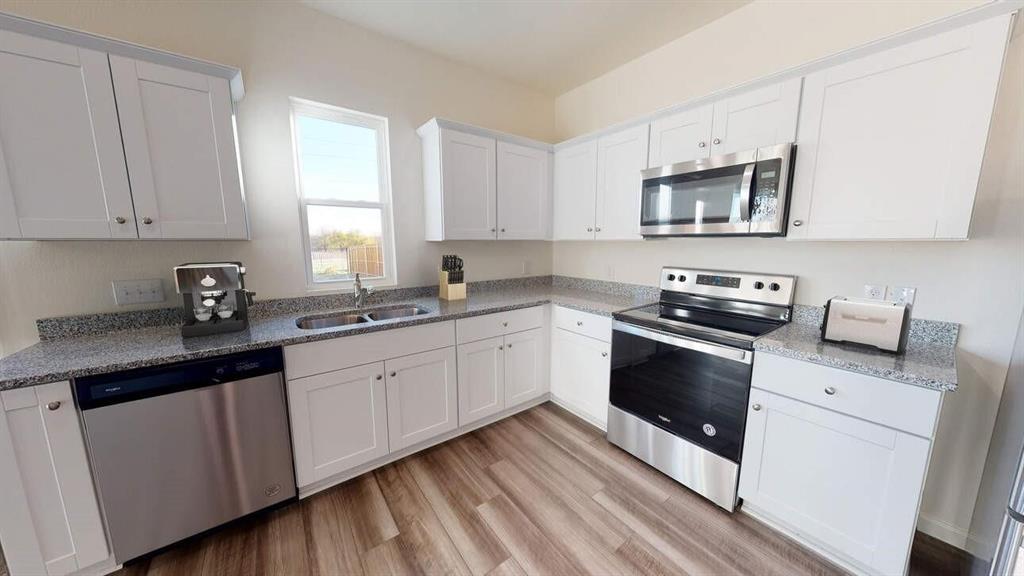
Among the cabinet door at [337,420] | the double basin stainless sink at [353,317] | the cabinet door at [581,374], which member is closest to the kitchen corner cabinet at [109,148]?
the double basin stainless sink at [353,317]

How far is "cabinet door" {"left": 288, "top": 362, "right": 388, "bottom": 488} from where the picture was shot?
1.70 m

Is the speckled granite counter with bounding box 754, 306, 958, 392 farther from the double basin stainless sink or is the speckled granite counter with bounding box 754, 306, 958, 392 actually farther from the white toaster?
the double basin stainless sink

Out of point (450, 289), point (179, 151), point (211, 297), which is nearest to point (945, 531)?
point (450, 289)

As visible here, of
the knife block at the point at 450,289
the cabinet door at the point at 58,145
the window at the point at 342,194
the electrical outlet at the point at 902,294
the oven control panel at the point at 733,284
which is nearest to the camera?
the cabinet door at the point at 58,145

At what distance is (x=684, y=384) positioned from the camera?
1.81m

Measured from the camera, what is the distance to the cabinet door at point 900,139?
4.05 feet

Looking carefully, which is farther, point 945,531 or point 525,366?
point 525,366

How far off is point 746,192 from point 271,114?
8.92ft

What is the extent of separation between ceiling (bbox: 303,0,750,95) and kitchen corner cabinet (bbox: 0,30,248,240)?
1.06 metres

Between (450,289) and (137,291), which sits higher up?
(137,291)

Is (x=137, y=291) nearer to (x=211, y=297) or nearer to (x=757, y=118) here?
(x=211, y=297)

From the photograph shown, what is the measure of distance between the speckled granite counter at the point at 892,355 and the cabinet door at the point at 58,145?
297 cm

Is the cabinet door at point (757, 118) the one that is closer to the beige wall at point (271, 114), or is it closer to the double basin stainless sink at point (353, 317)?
the beige wall at point (271, 114)

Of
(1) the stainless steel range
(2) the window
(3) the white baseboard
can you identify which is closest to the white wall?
(3) the white baseboard
